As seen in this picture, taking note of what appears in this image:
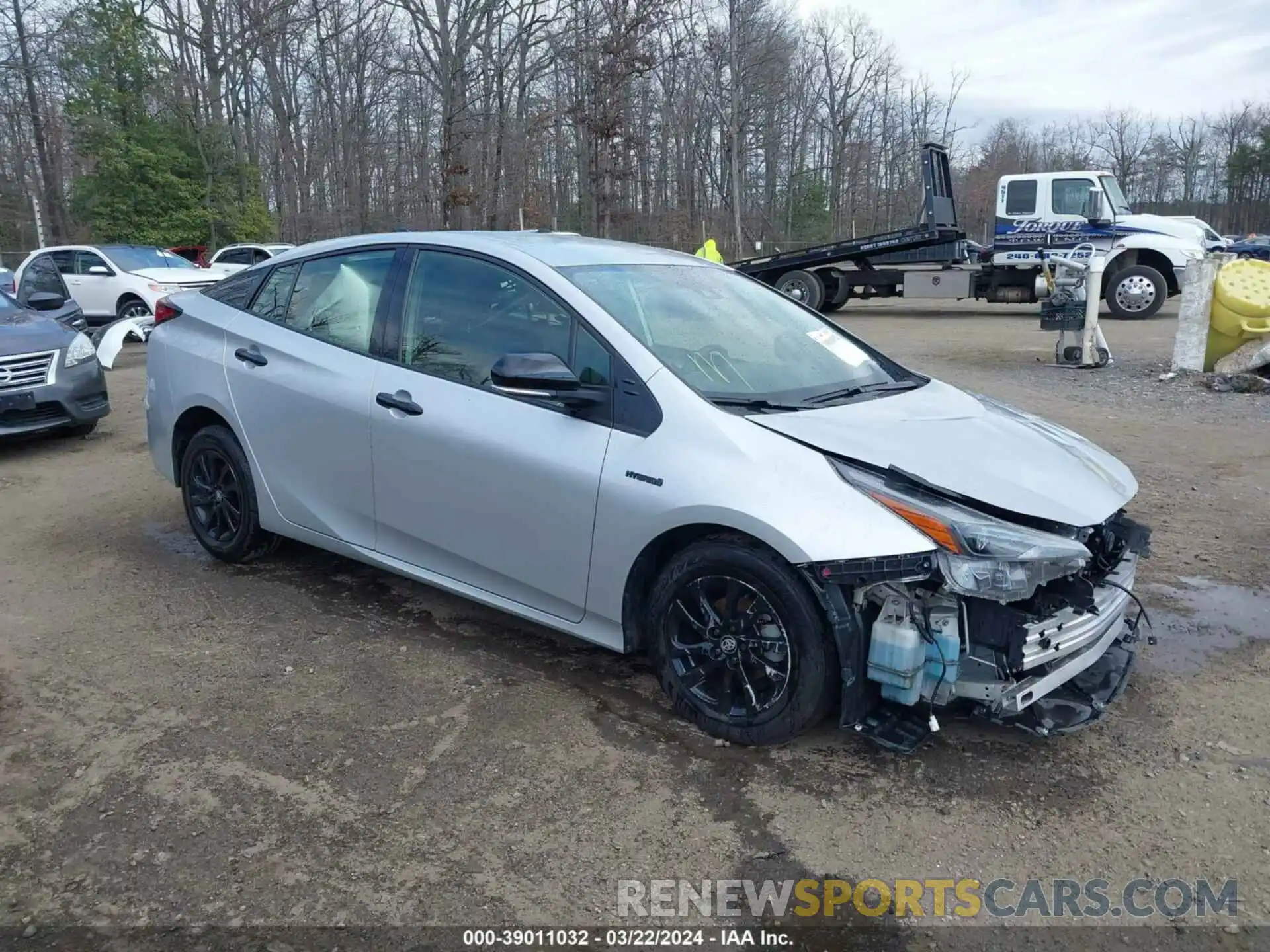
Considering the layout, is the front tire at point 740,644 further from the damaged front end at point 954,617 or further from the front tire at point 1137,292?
the front tire at point 1137,292

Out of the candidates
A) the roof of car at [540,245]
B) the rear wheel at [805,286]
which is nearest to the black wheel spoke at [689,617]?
the roof of car at [540,245]

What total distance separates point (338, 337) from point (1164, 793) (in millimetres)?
3696

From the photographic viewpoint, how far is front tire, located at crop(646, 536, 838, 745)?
3043 mm

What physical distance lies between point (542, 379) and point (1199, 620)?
3.22 metres

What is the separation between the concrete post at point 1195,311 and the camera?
10.8 metres

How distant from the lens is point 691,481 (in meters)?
3.21

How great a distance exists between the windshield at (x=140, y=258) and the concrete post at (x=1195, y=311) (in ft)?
52.3

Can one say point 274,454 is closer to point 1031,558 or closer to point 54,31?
point 1031,558

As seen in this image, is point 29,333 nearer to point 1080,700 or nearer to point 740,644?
point 740,644

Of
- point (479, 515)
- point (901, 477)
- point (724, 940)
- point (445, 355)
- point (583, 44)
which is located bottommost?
point (724, 940)

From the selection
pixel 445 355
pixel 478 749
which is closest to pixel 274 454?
pixel 445 355

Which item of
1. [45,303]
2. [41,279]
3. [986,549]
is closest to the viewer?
[986,549]

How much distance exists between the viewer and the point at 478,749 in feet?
10.9

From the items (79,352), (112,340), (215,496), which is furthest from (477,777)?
(112,340)
